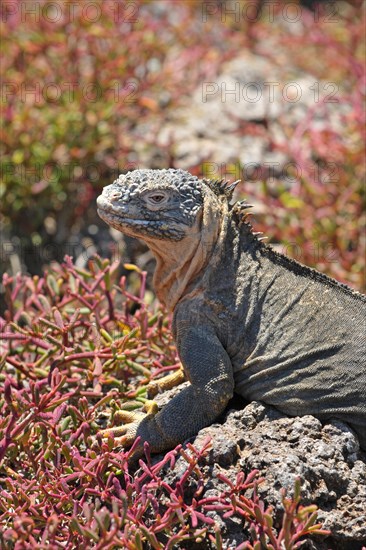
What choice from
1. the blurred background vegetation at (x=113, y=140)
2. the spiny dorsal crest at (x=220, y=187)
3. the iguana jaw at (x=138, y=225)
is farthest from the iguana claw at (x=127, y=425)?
the blurred background vegetation at (x=113, y=140)

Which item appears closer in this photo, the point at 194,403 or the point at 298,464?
the point at 298,464

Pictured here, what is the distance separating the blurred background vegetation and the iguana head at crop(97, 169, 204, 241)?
8.56ft

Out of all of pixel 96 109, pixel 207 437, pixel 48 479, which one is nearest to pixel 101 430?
pixel 48 479

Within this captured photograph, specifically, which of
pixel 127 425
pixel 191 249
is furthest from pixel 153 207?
pixel 127 425

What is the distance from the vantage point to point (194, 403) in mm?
4137

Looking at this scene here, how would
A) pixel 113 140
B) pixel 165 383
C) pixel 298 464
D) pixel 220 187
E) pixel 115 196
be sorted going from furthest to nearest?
pixel 113 140, pixel 165 383, pixel 220 187, pixel 115 196, pixel 298 464

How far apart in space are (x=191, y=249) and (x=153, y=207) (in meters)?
0.28

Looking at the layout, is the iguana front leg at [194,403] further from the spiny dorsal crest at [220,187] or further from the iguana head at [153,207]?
the spiny dorsal crest at [220,187]

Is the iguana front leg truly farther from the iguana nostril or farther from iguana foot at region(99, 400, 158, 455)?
the iguana nostril

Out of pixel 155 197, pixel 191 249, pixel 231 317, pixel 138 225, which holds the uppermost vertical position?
pixel 155 197

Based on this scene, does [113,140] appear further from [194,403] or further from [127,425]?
[194,403]

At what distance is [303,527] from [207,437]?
623 mm

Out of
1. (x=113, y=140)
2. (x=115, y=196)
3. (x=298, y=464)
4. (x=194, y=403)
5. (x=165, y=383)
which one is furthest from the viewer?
(x=113, y=140)

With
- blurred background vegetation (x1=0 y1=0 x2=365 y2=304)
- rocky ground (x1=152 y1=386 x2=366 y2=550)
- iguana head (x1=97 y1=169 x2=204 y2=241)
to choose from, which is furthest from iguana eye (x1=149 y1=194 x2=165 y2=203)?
blurred background vegetation (x1=0 y1=0 x2=365 y2=304)
